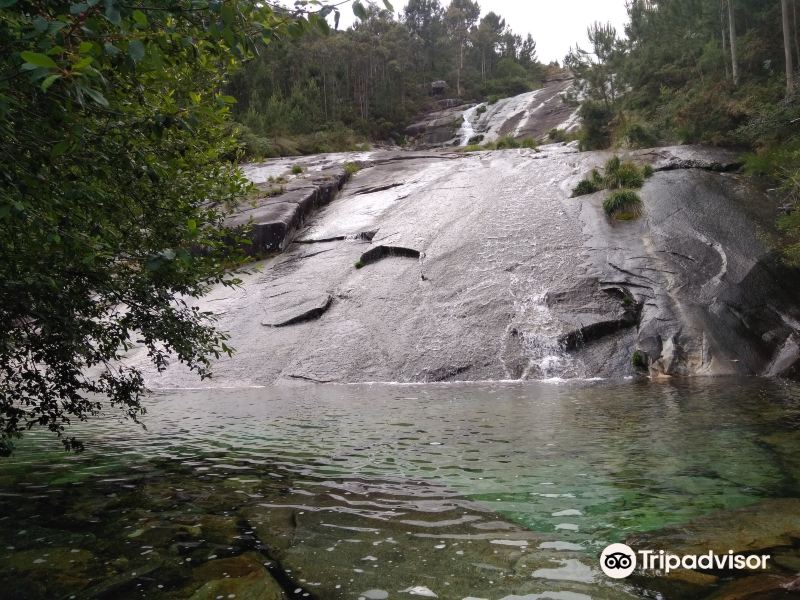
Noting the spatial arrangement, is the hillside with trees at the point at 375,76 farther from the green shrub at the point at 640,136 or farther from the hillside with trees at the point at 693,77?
the green shrub at the point at 640,136

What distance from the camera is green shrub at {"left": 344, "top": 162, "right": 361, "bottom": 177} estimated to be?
3152cm

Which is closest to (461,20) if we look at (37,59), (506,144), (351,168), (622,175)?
(506,144)

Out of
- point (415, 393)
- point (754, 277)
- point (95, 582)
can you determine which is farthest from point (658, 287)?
point (95, 582)

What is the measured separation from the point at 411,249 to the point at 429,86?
175ft

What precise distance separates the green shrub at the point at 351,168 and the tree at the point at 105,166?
2479 centimetres

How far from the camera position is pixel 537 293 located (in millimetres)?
15438

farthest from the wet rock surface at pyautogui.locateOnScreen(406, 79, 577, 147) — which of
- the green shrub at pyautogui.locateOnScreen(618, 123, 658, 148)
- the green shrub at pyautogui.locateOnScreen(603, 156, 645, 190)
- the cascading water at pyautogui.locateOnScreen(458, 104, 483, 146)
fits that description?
the green shrub at pyautogui.locateOnScreen(603, 156, 645, 190)

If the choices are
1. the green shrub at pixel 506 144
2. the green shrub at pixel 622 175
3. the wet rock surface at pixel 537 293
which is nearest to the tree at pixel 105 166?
the wet rock surface at pixel 537 293

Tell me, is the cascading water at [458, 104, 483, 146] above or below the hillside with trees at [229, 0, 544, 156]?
below

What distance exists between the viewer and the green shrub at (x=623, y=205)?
58.3 feet

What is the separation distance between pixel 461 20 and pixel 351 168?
189 feet

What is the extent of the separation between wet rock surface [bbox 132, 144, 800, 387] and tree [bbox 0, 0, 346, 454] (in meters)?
7.92

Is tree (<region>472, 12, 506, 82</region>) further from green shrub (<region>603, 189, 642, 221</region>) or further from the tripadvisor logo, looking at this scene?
the tripadvisor logo

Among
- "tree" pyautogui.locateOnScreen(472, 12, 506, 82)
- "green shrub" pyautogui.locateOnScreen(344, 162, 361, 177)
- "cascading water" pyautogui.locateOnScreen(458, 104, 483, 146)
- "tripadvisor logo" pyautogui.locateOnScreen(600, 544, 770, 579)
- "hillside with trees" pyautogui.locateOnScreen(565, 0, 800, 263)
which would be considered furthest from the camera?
"tree" pyautogui.locateOnScreen(472, 12, 506, 82)
